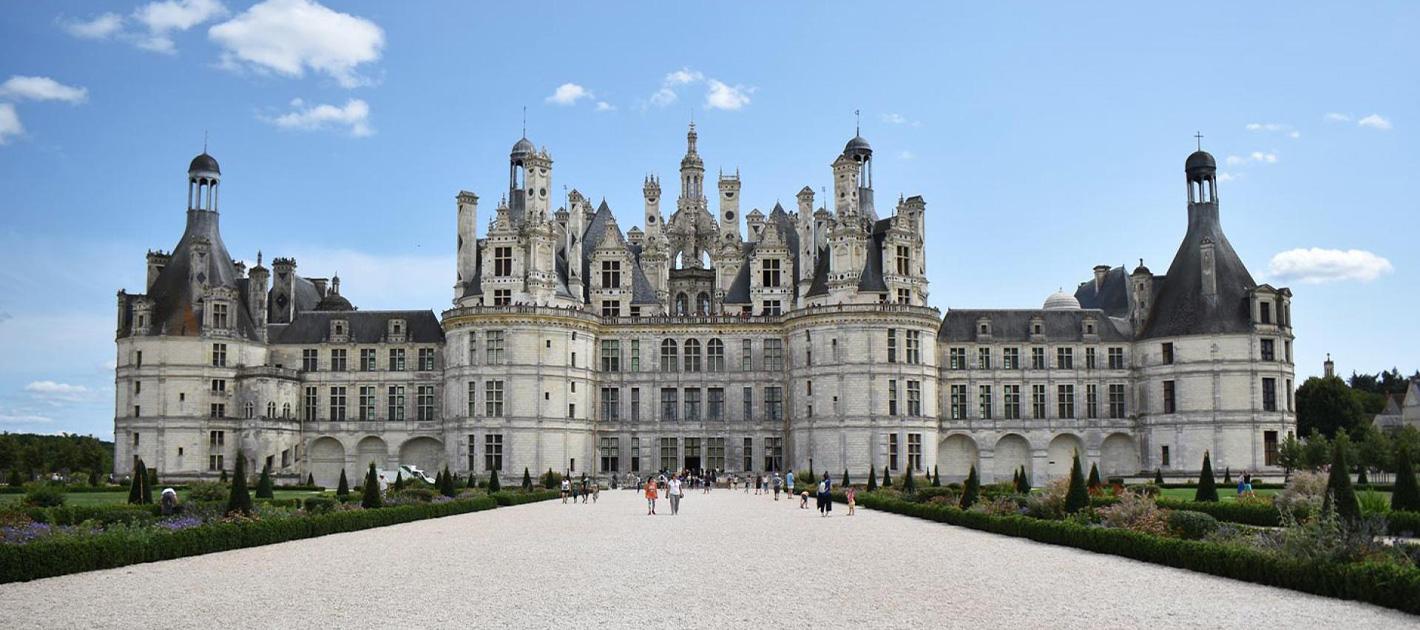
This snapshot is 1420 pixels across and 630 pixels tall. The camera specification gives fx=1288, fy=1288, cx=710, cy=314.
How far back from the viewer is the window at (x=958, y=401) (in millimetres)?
69562

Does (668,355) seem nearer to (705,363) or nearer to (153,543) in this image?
(705,363)

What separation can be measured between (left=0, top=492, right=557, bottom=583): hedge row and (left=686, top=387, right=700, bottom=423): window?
3553 centimetres

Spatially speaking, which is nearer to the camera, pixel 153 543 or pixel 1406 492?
pixel 153 543

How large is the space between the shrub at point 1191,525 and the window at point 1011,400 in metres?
43.8

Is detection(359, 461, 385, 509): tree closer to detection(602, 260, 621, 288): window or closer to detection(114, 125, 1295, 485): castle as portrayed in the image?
detection(114, 125, 1295, 485): castle

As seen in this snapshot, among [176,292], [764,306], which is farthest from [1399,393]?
[176,292]

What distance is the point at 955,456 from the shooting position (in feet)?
230

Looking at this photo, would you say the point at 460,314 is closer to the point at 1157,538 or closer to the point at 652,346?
the point at 652,346

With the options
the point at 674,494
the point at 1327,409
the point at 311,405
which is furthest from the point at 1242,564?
the point at 1327,409

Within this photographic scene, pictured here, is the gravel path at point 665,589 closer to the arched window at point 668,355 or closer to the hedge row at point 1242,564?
the hedge row at point 1242,564

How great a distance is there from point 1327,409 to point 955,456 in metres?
32.9

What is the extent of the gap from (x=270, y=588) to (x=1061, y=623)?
39.9 feet

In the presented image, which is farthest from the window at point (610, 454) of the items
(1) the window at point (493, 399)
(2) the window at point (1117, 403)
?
(2) the window at point (1117, 403)

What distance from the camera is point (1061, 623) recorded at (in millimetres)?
16672
